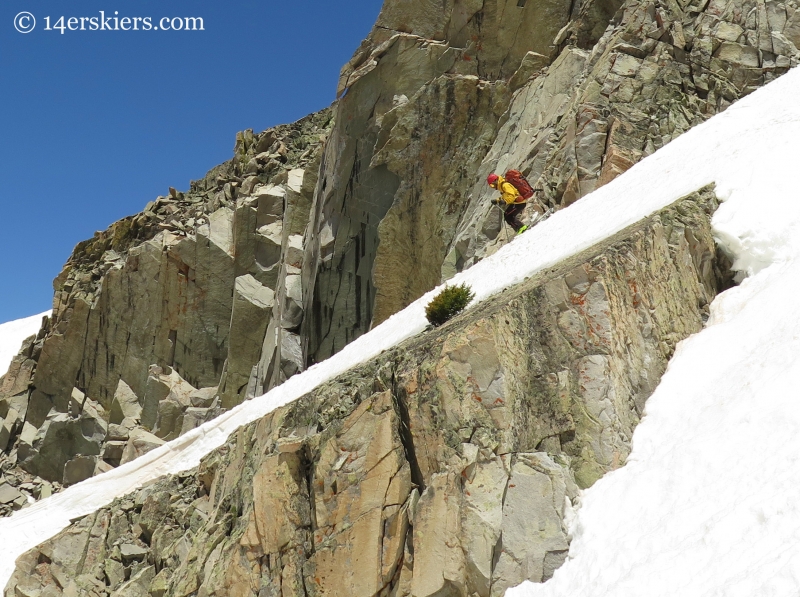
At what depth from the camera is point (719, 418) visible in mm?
9695

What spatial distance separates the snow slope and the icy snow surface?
157 feet

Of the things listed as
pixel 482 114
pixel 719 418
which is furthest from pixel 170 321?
pixel 719 418

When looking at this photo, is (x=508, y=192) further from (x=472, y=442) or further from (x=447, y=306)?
(x=472, y=442)

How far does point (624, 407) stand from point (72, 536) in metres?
12.8

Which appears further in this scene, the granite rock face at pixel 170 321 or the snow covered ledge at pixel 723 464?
the granite rock face at pixel 170 321

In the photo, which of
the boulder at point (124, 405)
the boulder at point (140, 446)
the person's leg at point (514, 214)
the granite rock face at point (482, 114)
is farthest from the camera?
the boulder at point (124, 405)

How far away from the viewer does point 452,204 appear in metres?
28.5

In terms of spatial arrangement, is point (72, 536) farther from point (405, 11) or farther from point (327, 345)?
point (405, 11)

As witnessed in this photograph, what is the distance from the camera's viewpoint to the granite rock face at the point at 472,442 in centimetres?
1005

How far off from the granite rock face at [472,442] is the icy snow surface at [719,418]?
401 millimetres

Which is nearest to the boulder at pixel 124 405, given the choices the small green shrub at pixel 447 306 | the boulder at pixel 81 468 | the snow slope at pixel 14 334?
the boulder at pixel 81 468

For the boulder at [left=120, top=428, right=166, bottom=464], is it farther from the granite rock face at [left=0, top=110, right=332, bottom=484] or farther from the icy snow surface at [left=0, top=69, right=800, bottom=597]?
the icy snow surface at [left=0, top=69, right=800, bottom=597]

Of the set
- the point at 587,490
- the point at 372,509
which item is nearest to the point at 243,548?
the point at 372,509

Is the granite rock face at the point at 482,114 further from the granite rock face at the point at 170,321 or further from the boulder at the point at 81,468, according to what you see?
the boulder at the point at 81,468
